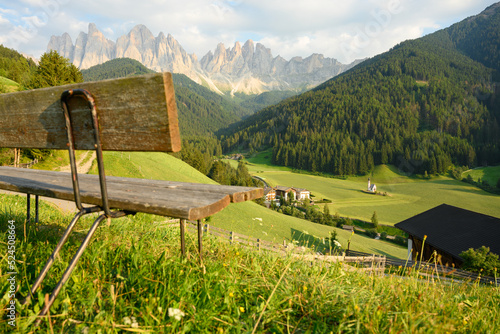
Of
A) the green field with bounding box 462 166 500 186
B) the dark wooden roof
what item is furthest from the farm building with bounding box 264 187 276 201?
the green field with bounding box 462 166 500 186

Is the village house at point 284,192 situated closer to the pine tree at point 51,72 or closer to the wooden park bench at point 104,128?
the pine tree at point 51,72

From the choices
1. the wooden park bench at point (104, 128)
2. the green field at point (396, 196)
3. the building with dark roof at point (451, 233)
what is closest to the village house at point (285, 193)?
the green field at point (396, 196)

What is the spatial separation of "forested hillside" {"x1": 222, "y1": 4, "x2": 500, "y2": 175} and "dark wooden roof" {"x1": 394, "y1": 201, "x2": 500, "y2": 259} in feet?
334

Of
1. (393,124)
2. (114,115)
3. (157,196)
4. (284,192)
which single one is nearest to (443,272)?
(157,196)

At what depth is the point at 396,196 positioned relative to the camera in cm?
8625

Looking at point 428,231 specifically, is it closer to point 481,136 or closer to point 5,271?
point 5,271

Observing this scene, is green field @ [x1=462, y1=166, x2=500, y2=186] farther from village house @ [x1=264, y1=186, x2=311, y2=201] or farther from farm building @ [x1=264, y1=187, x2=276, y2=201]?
farm building @ [x1=264, y1=187, x2=276, y2=201]

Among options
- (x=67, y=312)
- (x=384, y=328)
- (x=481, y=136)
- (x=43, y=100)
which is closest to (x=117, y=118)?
(x=43, y=100)

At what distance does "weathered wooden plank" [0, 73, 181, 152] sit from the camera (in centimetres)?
171

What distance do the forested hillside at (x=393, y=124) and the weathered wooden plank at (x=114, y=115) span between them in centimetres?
13191

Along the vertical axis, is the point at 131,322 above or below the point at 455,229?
above

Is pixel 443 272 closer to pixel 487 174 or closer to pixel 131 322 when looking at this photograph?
pixel 131 322

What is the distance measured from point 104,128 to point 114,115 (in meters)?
0.14

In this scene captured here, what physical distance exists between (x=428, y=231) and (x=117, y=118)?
29.4 metres
